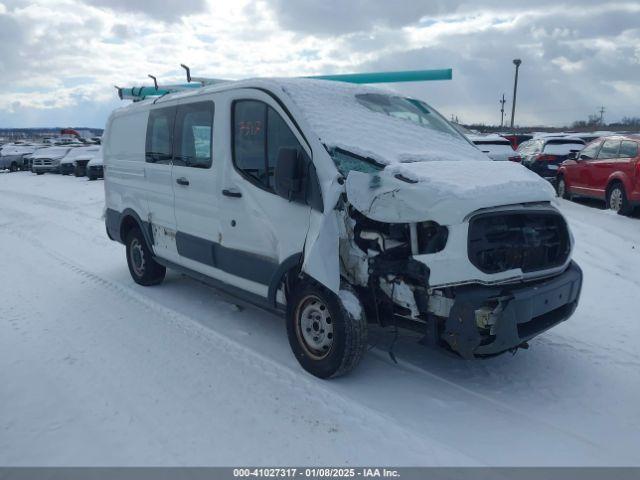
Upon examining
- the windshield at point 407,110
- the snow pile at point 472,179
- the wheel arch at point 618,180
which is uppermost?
the windshield at point 407,110

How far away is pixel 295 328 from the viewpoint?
4250 millimetres

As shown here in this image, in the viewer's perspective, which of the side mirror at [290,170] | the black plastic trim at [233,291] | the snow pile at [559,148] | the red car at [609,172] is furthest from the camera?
the snow pile at [559,148]

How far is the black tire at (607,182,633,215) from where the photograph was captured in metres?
10.8

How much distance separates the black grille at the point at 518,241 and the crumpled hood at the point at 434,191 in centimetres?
13

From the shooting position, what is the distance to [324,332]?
4070 millimetres

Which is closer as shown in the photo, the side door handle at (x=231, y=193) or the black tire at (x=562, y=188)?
the side door handle at (x=231, y=193)

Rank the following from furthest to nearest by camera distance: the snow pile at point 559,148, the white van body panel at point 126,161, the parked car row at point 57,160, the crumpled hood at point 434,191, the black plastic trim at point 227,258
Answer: the parked car row at point 57,160, the snow pile at point 559,148, the white van body panel at point 126,161, the black plastic trim at point 227,258, the crumpled hood at point 434,191

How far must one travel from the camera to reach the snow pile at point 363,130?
13.6 ft

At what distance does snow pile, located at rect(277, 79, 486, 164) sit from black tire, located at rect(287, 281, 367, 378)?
110cm

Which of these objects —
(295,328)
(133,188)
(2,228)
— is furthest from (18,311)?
(2,228)

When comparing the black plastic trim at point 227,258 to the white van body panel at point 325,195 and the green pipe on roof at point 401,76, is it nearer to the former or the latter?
the white van body panel at point 325,195

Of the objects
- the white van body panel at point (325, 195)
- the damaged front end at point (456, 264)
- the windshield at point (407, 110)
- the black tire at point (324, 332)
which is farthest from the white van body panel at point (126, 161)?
the damaged front end at point (456, 264)

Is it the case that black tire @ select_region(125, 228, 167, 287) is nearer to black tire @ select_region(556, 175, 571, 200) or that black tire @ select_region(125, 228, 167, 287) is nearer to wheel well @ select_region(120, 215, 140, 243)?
wheel well @ select_region(120, 215, 140, 243)

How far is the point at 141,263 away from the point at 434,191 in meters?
4.30
